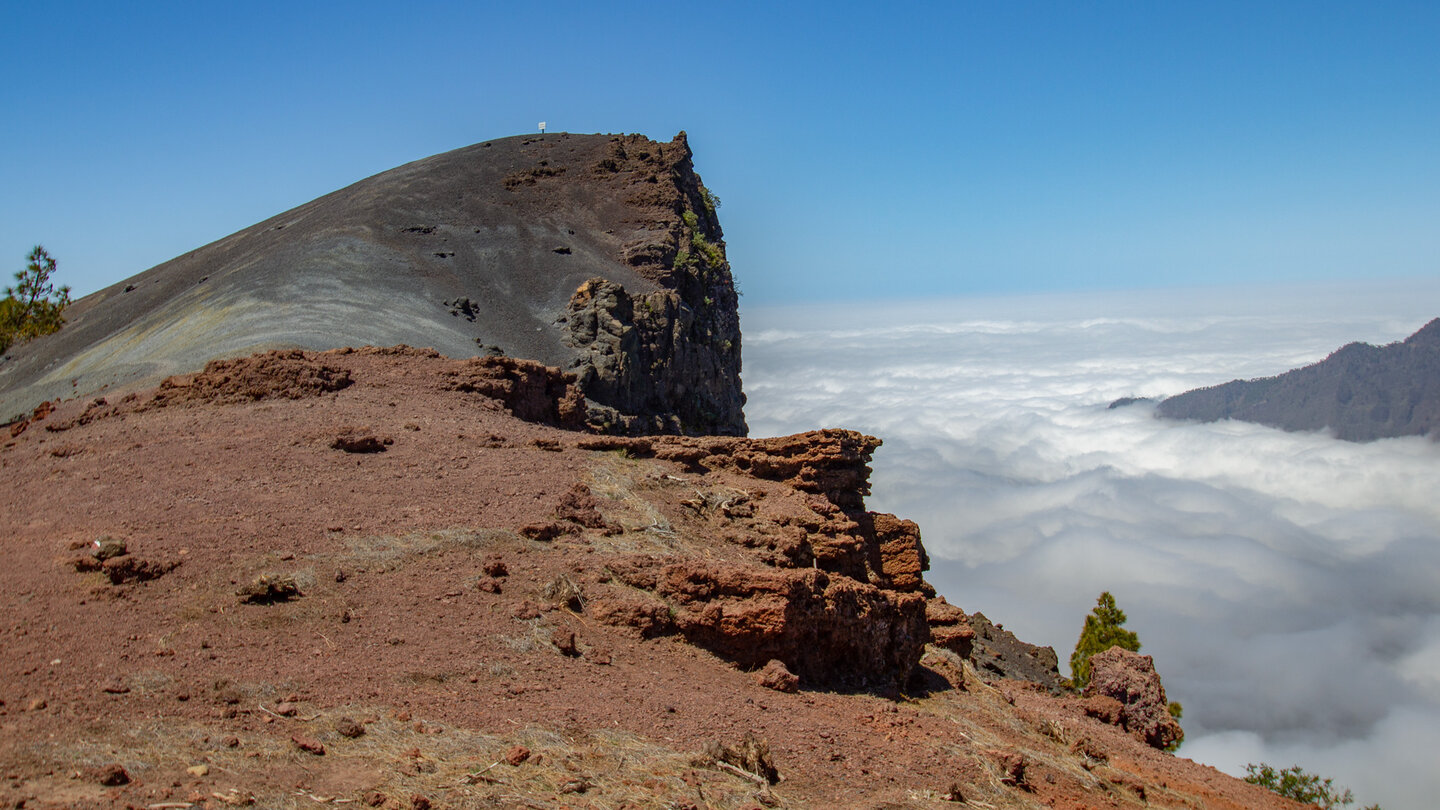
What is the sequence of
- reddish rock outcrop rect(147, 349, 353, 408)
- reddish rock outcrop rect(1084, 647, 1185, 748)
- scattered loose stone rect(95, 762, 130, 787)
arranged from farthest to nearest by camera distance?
1. reddish rock outcrop rect(147, 349, 353, 408)
2. reddish rock outcrop rect(1084, 647, 1185, 748)
3. scattered loose stone rect(95, 762, 130, 787)

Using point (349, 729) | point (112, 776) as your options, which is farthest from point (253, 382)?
point (112, 776)

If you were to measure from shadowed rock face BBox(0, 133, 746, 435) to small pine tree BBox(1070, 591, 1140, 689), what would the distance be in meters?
14.5

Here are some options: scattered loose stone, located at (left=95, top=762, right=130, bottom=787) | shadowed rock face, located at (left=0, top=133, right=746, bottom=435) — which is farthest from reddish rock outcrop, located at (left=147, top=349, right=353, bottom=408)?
scattered loose stone, located at (left=95, top=762, right=130, bottom=787)

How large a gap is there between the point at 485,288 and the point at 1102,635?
78.3 feet

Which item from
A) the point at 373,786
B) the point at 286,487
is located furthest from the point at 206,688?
the point at 286,487

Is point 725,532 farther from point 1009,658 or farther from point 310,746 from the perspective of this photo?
point 1009,658

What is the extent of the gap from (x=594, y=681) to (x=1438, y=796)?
9582 centimetres

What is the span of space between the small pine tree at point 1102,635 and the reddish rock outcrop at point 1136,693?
15.4m

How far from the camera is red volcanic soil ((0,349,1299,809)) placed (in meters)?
5.27

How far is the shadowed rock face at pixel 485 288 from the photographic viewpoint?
82.5 feet

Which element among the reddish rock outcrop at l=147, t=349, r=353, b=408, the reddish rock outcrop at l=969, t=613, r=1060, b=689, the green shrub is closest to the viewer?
the reddish rock outcrop at l=147, t=349, r=353, b=408

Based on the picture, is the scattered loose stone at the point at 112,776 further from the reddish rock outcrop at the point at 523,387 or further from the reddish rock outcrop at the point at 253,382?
the reddish rock outcrop at the point at 523,387

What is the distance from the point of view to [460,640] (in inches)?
284

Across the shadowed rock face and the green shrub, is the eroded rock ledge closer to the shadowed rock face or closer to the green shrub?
the shadowed rock face
